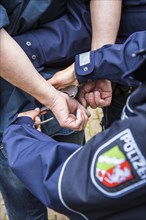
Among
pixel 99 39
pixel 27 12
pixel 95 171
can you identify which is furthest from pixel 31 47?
pixel 95 171

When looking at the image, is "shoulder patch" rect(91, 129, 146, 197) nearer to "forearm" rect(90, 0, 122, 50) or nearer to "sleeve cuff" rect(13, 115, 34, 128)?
"sleeve cuff" rect(13, 115, 34, 128)

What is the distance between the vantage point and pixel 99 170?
0.96 meters

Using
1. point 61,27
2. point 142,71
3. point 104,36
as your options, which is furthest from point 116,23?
point 142,71

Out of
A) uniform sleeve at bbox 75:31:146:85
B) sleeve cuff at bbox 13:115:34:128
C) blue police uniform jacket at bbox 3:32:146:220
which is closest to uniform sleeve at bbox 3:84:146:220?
blue police uniform jacket at bbox 3:32:146:220

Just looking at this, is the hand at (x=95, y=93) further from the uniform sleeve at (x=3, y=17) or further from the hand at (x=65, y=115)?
the uniform sleeve at (x=3, y=17)

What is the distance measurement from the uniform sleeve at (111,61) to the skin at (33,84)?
103mm

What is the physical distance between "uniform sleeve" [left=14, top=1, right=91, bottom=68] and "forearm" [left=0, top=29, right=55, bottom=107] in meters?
0.10

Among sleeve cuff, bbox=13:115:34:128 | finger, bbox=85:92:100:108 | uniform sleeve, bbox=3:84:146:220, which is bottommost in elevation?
finger, bbox=85:92:100:108

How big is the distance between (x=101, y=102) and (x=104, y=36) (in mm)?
243

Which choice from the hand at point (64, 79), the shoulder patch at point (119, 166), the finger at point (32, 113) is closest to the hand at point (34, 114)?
the finger at point (32, 113)

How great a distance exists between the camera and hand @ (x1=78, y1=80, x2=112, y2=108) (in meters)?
A: 1.55

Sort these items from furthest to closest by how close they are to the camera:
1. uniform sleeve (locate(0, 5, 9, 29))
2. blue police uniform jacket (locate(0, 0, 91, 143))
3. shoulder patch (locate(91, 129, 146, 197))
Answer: blue police uniform jacket (locate(0, 0, 91, 143)), uniform sleeve (locate(0, 5, 9, 29)), shoulder patch (locate(91, 129, 146, 197))

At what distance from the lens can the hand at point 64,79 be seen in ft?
4.95

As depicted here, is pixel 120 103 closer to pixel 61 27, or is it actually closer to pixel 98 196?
pixel 61 27
